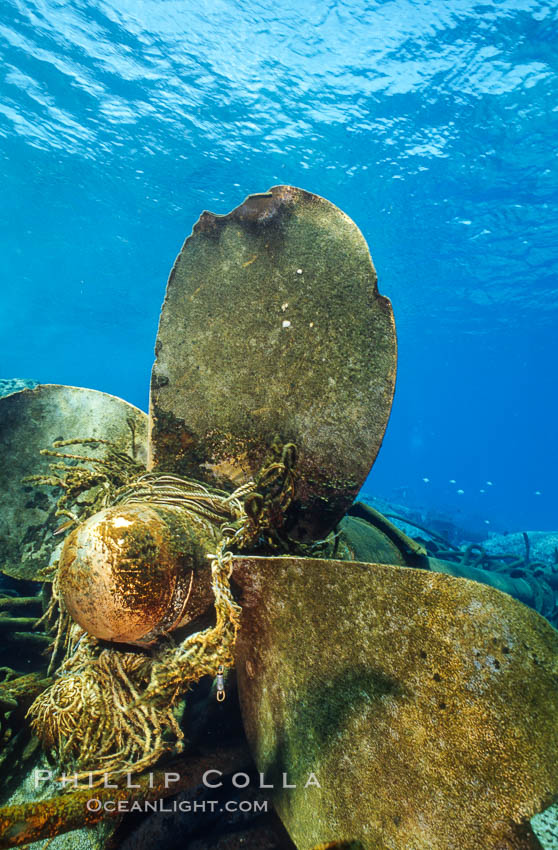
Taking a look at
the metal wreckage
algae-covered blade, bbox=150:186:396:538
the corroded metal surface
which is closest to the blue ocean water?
algae-covered blade, bbox=150:186:396:538

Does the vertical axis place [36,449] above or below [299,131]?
below

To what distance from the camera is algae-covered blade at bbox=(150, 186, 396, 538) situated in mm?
1819

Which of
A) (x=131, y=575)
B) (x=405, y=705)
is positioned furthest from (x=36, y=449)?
(x=405, y=705)

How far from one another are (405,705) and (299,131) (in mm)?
23698

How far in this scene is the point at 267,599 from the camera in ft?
4.70

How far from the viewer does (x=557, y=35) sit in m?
13.9

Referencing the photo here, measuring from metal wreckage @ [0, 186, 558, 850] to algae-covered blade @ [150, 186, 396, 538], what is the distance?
0.01 meters

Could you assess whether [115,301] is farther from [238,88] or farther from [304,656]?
[304,656]

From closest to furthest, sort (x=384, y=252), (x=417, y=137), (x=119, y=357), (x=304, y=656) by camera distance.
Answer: (x=304, y=656)
(x=417, y=137)
(x=384, y=252)
(x=119, y=357)

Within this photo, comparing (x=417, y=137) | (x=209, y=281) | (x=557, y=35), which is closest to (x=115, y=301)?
(x=417, y=137)

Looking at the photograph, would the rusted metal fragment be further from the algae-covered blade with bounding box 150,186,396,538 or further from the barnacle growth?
the algae-covered blade with bounding box 150,186,396,538

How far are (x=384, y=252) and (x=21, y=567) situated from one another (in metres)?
32.0

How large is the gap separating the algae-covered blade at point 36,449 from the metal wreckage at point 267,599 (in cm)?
1

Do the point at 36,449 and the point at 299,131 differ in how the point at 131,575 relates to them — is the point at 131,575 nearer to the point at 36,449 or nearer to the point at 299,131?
the point at 36,449
